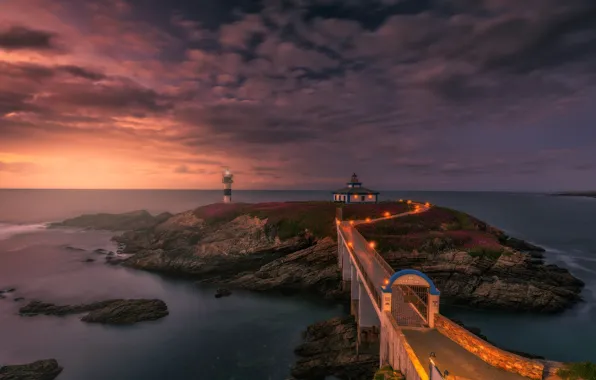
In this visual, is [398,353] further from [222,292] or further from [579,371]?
[222,292]

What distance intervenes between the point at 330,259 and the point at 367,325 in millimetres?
25942

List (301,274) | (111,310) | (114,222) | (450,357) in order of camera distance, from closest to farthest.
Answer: (450,357), (111,310), (301,274), (114,222)

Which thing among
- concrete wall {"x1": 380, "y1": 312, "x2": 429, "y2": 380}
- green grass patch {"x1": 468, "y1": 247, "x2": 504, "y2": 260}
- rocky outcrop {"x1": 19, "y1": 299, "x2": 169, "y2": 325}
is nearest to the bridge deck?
concrete wall {"x1": 380, "y1": 312, "x2": 429, "y2": 380}

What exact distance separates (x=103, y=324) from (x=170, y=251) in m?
26.6

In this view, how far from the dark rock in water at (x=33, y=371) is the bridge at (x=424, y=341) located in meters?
24.9

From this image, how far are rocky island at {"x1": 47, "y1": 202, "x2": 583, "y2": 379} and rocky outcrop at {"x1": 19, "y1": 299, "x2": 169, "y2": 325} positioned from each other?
12.4 meters

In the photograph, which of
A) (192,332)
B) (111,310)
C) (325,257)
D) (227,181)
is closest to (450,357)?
(192,332)

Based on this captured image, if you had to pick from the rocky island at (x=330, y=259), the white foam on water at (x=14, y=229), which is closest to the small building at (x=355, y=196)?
the rocky island at (x=330, y=259)

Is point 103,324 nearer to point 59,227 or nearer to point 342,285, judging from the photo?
point 342,285

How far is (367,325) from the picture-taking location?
27312 mm

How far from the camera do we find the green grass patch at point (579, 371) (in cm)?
1285

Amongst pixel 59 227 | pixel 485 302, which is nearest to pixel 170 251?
pixel 485 302

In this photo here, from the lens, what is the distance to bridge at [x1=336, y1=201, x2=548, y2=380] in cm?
1427

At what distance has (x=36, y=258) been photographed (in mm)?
70938
